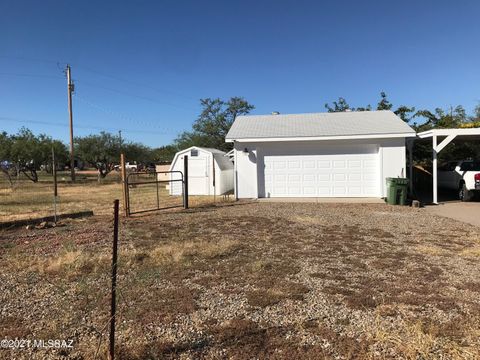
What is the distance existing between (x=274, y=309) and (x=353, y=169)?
1285 centimetres

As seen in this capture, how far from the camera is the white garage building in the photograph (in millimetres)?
15883

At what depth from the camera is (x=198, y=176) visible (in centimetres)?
2042

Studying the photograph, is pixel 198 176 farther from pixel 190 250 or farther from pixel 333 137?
pixel 190 250

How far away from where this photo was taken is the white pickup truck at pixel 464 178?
14310mm

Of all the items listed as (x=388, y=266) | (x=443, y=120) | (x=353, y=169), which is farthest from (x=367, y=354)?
(x=443, y=120)

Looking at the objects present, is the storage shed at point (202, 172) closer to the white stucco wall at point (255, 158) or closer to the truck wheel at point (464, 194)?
the white stucco wall at point (255, 158)

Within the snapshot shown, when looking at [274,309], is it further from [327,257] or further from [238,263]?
[327,257]

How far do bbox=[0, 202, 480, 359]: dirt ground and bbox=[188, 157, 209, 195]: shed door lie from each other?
434 inches

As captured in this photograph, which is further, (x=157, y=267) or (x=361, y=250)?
(x=361, y=250)

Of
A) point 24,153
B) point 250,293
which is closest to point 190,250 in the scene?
point 250,293

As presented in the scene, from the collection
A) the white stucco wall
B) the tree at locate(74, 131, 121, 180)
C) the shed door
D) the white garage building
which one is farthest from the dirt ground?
the tree at locate(74, 131, 121, 180)

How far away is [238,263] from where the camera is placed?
20.7 ft

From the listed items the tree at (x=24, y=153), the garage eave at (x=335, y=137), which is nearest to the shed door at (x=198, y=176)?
the garage eave at (x=335, y=137)

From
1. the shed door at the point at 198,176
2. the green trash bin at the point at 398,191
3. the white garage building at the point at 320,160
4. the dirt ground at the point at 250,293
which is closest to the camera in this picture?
the dirt ground at the point at 250,293
